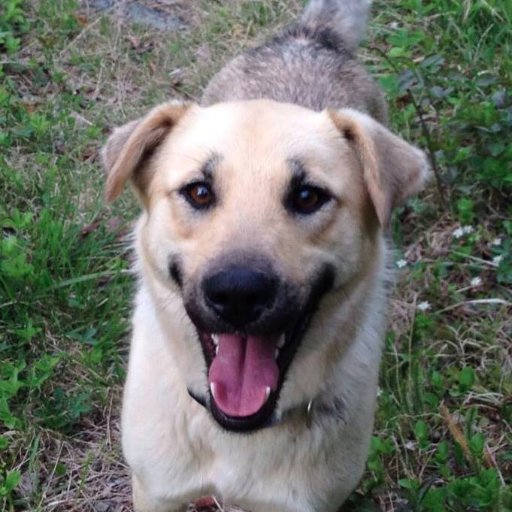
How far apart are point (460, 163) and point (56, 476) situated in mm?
2794

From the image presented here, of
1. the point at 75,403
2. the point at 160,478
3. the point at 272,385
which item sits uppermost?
the point at 272,385

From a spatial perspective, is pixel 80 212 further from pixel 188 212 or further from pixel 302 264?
pixel 302 264

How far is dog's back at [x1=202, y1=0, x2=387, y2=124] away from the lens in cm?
439

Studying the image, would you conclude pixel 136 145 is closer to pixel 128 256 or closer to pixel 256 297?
pixel 256 297

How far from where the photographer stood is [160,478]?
3.38 meters

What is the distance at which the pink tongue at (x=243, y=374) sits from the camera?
3.03 m

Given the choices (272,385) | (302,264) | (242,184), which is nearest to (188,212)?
(242,184)

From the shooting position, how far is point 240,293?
8.84 ft

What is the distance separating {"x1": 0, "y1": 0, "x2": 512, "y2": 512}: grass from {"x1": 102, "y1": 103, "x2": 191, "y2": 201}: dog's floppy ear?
1209 mm

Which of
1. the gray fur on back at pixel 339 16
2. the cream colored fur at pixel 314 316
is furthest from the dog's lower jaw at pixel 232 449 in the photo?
the gray fur on back at pixel 339 16

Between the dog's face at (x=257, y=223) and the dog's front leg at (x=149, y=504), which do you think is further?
the dog's front leg at (x=149, y=504)

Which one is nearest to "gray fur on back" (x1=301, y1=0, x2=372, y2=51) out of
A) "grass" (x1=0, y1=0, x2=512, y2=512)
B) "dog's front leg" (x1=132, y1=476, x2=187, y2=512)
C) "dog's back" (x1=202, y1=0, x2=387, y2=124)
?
"dog's back" (x1=202, y1=0, x2=387, y2=124)

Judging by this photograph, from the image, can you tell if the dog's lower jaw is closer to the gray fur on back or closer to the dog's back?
the dog's back

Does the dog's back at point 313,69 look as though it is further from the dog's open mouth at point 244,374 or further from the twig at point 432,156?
the dog's open mouth at point 244,374
